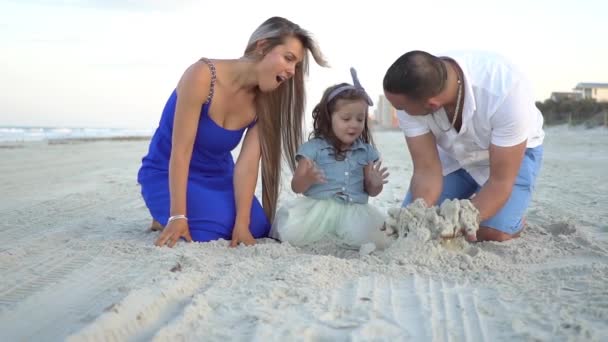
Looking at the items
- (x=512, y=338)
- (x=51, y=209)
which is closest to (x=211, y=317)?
(x=512, y=338)

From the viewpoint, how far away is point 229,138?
11.7 ft

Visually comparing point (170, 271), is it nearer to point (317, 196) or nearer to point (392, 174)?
point (317, 196)

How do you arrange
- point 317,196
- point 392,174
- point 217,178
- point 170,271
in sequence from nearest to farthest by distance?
point 170,271 → point 317,196 → point 217,178 → point 392,174

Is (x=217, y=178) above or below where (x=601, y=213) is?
above

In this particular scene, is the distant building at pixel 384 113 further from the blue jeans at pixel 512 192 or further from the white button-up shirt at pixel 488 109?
the white button-up shirt at pixel 488 109

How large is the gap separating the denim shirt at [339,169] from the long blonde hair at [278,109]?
26 centimetres

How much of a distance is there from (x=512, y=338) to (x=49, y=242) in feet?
8.43

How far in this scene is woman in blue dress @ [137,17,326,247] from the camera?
3.21m

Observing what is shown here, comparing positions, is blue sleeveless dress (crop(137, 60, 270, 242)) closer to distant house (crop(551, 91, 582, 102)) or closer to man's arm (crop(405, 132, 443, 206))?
man's arm (crop(405, 132, 443, 206))

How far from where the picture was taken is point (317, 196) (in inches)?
137

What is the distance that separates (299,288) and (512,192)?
74.2 inches

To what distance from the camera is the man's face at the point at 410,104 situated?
2.76 m

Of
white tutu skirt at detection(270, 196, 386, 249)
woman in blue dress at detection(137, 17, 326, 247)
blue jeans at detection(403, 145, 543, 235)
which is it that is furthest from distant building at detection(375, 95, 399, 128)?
white tutu skirt at detection(270, 196, 386, 249)

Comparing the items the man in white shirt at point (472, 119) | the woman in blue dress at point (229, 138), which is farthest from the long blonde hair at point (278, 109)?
the man in white shirt at point (472, 119)
